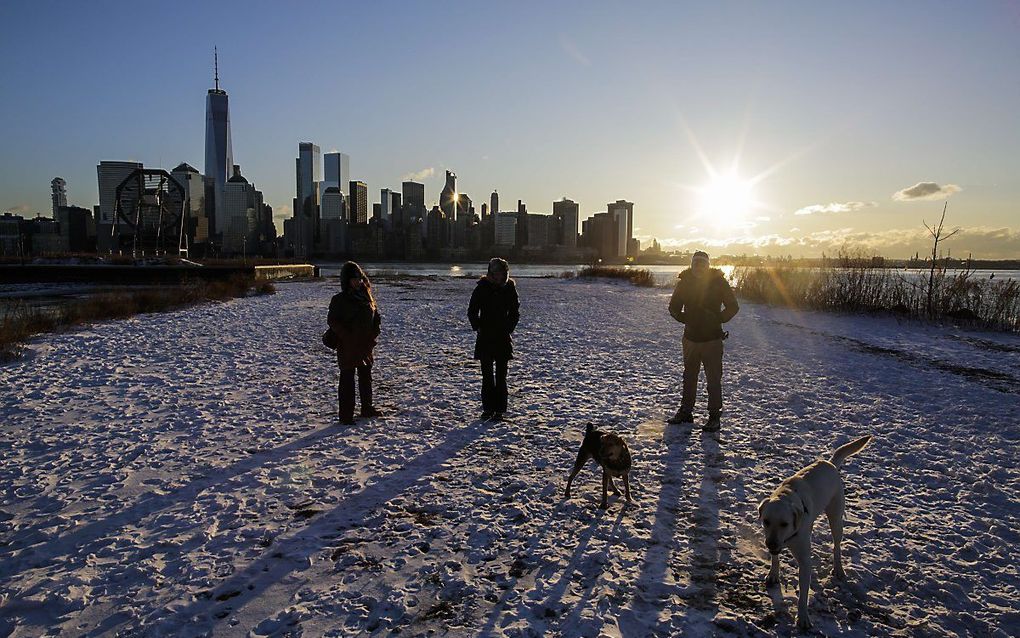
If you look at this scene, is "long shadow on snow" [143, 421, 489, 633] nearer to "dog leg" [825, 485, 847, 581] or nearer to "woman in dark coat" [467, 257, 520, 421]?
"woman in dark coat" [467, 257, 520, 421]

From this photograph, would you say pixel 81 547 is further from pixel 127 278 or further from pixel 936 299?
pixel 127 278

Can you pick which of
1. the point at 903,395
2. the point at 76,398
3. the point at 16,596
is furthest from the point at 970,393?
the point at 76,398

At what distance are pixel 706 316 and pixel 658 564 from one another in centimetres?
400

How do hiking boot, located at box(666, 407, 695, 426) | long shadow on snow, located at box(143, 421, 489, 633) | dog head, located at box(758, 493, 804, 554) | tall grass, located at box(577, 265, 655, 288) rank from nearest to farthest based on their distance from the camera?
dog head, located at box(758, 493, 804, 554), long shadow on snow, located at box(143, 421, 489, 633), hiking boot, located at box(666, 407, 695, 426), tall grass, located at box(577, 265, 655, 288)

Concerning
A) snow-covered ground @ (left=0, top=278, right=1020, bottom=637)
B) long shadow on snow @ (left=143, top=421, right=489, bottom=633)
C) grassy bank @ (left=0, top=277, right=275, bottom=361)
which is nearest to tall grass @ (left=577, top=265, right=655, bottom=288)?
grassy bank @ (left=0, top=277, right=275, bottom=361)

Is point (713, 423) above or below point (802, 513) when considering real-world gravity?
below

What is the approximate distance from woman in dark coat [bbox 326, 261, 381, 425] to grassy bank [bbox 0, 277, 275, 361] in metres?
9.05

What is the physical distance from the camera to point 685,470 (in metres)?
6.02

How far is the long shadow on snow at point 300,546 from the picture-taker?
11.6 ft

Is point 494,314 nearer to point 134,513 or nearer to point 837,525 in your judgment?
point 134,513

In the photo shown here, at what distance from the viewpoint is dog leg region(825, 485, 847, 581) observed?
12.6 ft

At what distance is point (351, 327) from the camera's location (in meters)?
7.41

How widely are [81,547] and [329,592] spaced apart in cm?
225

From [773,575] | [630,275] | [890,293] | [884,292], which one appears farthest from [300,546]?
[630,275]
